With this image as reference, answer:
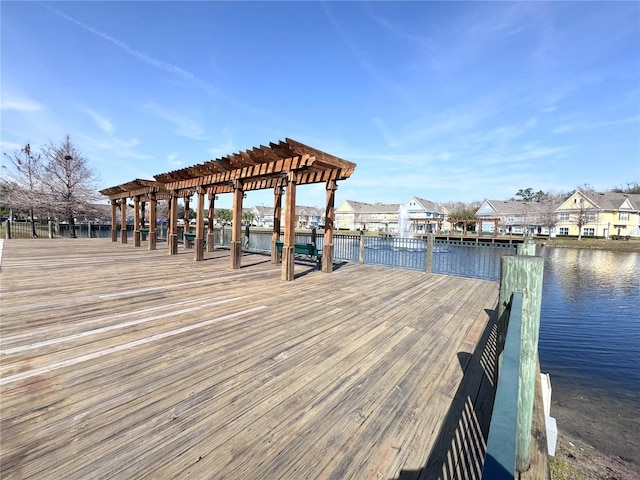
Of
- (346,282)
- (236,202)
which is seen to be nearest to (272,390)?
(346,282)

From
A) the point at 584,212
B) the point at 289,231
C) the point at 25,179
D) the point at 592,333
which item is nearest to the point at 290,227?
the point at 289,231

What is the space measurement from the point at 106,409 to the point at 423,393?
2.56 metres

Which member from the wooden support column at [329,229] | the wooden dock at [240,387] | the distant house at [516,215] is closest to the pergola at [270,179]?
the wooden support column at [329,229]

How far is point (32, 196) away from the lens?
22.2m

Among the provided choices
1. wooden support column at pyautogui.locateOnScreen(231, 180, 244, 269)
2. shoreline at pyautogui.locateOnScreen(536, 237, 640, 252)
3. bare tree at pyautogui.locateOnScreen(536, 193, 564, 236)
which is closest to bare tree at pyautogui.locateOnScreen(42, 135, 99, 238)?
wooden support column at pyautogui.locateOnScreen(231, 180, 244, 269)

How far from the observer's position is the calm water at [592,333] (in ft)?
19.9

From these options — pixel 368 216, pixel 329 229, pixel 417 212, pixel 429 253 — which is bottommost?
pixel 429 253

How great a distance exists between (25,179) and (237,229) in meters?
26.0

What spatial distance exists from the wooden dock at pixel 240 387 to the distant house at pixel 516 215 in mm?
53572

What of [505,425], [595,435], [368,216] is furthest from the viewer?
[368,216]

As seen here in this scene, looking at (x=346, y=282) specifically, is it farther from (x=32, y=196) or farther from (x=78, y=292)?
(x=32, y=196)

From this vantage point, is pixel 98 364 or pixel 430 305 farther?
pixel 430 305

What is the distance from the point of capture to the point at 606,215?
45.8m

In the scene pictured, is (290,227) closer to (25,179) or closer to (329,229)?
(329,229)
